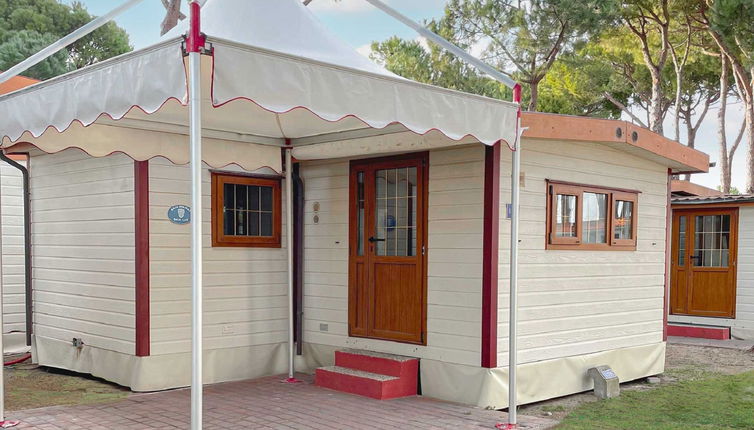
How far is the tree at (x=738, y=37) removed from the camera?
13586mm

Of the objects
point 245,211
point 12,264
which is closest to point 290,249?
point 245,211

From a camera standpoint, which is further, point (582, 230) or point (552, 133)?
point (582, 230)

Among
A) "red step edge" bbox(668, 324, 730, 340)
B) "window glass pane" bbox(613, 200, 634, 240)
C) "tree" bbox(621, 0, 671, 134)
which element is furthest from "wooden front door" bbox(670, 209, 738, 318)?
A: "tree" bbox(621, 0, 671, 134)

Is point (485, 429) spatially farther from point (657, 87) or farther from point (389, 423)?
point (657, 87)

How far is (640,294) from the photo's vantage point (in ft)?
23.2

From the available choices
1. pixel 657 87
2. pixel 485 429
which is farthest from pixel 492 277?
pixel 657 87

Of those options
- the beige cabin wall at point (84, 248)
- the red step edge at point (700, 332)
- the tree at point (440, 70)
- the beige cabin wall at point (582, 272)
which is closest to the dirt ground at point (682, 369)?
the beige cabin wall at point (582, 272)

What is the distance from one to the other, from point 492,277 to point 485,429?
1196 millimetres

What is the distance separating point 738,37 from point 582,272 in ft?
34.9

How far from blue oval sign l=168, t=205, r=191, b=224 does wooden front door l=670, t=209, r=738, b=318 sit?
8062 millimetres

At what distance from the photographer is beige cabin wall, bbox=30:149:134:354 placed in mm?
5934

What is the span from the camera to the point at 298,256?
6801mm

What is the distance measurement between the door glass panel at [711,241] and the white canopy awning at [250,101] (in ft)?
22.5

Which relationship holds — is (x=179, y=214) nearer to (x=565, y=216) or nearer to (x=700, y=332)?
(x=565, y=216)
